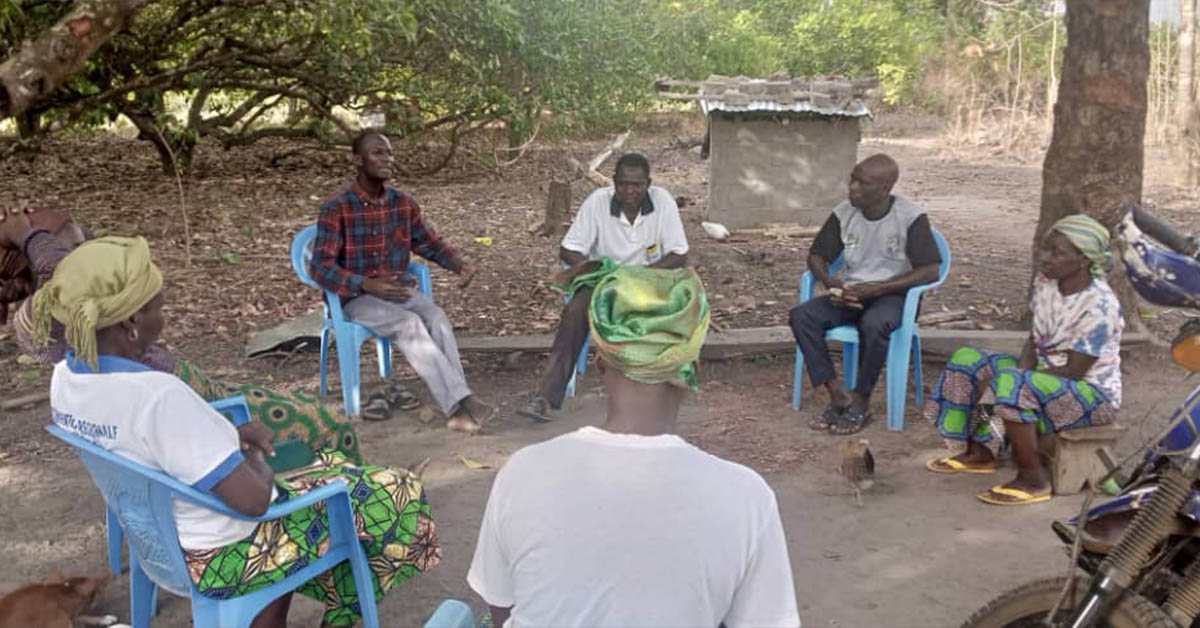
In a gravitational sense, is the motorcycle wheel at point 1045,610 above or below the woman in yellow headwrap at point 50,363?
below

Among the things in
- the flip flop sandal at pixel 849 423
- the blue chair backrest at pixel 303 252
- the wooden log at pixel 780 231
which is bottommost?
the flip flop sandal at pixel 849 423

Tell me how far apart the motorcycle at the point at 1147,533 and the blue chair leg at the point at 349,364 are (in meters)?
3.46

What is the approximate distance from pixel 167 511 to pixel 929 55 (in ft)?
70.8

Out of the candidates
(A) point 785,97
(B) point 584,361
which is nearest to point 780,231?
(A) point 785,97

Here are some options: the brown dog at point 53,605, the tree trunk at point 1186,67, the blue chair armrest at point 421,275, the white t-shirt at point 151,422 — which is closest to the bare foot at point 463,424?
the blue chair armrest at point 421,275

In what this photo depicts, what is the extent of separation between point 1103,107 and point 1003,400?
2.45 m

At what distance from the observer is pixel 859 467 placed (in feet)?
14.2

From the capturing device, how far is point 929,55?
70.6 ft

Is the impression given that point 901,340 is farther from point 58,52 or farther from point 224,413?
point 58,52

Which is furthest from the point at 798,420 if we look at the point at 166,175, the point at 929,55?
the point at 929,55

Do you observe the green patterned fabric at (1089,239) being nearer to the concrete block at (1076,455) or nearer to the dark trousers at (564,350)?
the concrete block at (1076,455)

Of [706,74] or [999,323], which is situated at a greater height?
[706,74]

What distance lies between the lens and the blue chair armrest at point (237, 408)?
131 inches

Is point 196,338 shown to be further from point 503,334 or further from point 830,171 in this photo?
point 830,171
